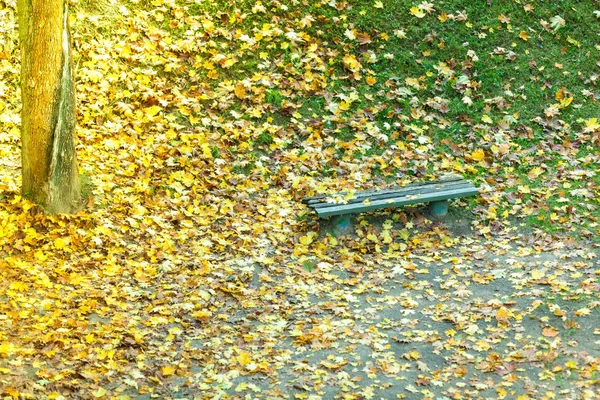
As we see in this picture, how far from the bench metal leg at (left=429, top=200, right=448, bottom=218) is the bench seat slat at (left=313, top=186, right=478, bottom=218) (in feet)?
0.56

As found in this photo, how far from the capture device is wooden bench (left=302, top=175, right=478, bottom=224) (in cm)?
774

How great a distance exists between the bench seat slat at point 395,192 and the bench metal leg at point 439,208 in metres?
0.17

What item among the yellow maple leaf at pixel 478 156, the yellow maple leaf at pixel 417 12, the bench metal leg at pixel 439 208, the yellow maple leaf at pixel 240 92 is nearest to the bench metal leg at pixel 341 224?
the bench metal leg at pixel 439 208

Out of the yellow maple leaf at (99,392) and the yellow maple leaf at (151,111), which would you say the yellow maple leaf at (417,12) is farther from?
the yellow maple leaf at (99,392)

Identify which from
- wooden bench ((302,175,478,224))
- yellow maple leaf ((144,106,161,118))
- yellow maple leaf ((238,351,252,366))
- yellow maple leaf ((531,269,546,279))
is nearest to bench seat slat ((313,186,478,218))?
wooden bench ((302,175,478,224))

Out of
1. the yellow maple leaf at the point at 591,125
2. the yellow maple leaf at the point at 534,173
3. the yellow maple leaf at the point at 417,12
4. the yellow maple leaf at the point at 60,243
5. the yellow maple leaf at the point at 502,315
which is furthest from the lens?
the yellow maple leaf at the point at 417,12

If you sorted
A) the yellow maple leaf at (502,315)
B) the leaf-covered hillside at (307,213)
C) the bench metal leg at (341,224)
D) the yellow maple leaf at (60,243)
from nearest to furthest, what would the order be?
the leaf-covered hillside at (307,213) → the yellow maple leaf at (502,315) → the yellow maple leaf at (60,243) → the bench metal leg at (341,224)

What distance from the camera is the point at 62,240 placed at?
23.1 feet

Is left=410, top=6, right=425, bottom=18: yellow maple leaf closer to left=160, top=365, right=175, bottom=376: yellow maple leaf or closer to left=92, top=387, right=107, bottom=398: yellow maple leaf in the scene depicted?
left=160, top=365, right=175, bottom=376: yellow maple leaf

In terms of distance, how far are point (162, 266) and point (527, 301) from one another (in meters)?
3.47

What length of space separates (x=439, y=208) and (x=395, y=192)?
557 millimetres

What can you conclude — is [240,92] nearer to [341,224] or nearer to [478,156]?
[341,224]

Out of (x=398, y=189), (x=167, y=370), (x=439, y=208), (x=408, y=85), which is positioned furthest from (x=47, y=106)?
(x=408, y=85)

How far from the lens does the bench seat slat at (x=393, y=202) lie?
25.1 feet
